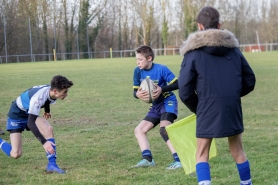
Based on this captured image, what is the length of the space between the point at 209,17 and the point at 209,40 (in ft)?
0.88

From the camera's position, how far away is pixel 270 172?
5898 millimetres

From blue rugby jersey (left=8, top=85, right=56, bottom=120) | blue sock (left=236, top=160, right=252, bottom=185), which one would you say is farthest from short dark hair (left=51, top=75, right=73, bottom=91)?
blue sock (left=236, top=160, right=252, bottom=185)

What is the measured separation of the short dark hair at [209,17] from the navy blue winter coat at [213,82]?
0.11 metres

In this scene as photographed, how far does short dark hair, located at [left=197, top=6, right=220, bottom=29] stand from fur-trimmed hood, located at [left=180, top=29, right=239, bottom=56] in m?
0.10

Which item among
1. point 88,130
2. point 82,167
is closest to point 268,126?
point 88,130

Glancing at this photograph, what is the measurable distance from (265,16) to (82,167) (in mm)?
83002

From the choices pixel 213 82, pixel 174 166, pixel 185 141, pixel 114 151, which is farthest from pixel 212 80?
pixel 114 151

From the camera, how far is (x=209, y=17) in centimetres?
454

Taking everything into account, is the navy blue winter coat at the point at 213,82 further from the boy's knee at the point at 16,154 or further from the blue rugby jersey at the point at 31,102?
the boy's knee at the point at 16,154

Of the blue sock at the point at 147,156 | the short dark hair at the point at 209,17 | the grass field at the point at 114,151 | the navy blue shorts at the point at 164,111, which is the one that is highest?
the short dark hair at the point at 209,17

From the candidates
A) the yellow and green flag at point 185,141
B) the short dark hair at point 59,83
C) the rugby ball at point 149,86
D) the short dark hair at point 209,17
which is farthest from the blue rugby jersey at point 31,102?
the short dark hair at point 209,17

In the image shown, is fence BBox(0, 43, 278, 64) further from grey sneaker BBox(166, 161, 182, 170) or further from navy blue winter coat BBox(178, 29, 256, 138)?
navy blue winter coat BBox(178, 29, 256, 138)

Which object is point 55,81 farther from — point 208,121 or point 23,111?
point 208,121

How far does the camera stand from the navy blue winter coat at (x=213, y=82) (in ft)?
14.4
